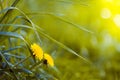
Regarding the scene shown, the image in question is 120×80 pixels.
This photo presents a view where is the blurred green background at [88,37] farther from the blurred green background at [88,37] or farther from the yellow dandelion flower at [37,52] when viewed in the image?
the yellow dandelion flower at [37,52]

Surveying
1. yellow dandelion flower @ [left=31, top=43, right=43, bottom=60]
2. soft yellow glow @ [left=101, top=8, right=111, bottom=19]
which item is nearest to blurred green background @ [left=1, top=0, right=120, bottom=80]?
soft yellow glow @ [left=101, top=8, right=111, bottom=19]

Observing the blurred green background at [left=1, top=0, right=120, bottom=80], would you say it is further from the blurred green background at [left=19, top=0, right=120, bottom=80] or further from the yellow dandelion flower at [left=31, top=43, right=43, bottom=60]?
the yellow dandelion flower at [left=31, top=43, right=43, bottom=60]

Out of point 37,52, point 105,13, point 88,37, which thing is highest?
point 37,52

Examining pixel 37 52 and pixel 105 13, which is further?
pixel 105 13

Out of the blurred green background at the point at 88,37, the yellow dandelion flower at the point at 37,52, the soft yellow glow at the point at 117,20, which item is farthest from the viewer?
the soft yellow glow at the point at 117,20

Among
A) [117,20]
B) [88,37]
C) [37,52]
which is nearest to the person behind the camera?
[37,52]

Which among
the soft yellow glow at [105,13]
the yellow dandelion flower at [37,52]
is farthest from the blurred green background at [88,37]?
the yellow dandelion flower at [37,52]

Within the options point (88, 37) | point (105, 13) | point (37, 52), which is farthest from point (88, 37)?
point (37, 52)

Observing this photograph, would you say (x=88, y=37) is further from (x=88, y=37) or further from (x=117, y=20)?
(x=117, y=20)
